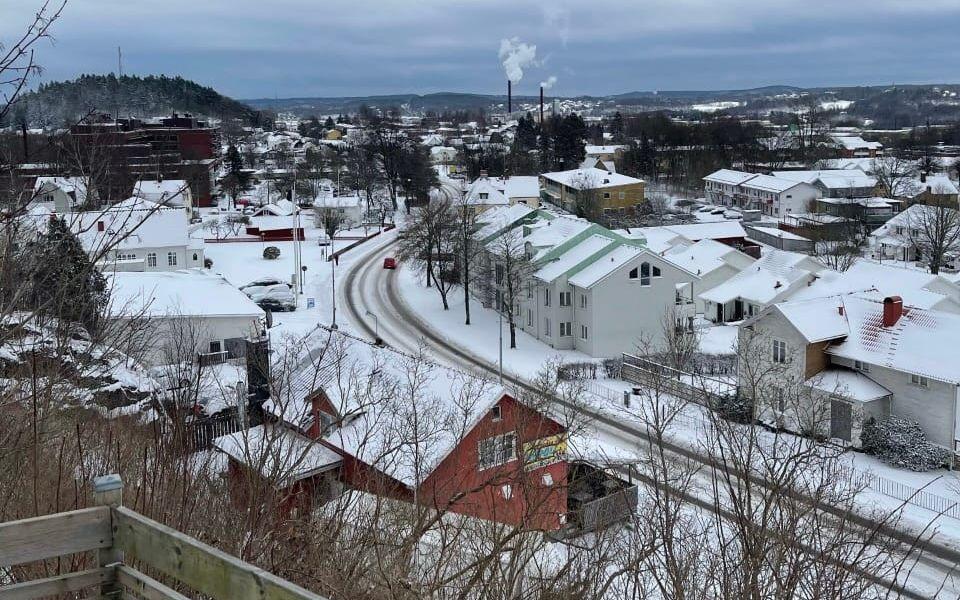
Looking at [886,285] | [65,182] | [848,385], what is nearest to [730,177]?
[886,285]

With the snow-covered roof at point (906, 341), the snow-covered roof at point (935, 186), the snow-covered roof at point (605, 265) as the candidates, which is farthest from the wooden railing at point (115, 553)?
the snow-covered roof at point (935, 186)

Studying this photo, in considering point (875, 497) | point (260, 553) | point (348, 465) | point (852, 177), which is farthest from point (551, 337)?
point (852, 177)

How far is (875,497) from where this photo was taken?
18.1 meters

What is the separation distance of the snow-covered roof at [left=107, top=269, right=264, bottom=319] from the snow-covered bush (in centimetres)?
1692

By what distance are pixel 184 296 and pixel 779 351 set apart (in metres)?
17.0

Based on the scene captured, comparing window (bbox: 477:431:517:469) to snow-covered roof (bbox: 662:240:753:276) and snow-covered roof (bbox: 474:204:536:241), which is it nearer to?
snow-covered roof (bbox: 474:204:536:241)

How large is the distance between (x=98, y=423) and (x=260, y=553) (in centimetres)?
442

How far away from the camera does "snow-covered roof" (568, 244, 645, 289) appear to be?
2997cm

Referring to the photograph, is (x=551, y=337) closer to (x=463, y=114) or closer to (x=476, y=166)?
(x=476, y=166)

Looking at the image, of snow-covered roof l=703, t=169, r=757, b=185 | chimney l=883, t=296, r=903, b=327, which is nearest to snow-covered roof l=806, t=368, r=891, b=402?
chimney l=883, t=296, r=903, b=327

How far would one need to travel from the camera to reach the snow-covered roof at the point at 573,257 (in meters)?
31.6

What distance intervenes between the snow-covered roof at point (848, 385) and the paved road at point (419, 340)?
4.03 m

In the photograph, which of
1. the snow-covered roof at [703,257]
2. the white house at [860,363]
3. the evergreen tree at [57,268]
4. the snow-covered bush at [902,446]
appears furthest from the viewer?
the snow-covered roof at [703,257]

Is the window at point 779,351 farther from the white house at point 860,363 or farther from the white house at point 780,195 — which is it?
the white house at point 780,195
